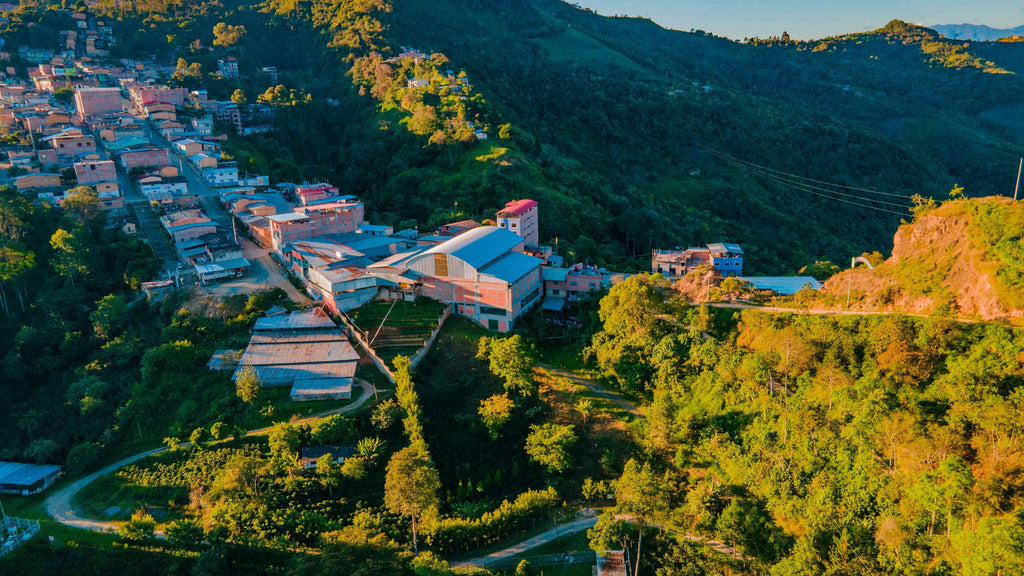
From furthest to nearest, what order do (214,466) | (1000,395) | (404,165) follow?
(404,165) < (214,466) < (1000,395)

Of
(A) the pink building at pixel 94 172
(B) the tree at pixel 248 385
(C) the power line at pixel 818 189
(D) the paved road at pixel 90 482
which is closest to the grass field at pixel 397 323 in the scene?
(D) the paved road at pixel 90 482

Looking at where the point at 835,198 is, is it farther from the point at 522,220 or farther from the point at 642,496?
the point at 642,496

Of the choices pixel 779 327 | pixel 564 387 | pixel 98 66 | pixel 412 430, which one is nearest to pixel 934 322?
pixel 779 327

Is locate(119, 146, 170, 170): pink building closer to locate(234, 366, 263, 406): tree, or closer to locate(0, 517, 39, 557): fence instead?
locate(234, 366, 263, 406): tree

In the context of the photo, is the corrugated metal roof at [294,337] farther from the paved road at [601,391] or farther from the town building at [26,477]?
the paved road at [601,391]

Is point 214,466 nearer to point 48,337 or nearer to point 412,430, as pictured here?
point 412,430
